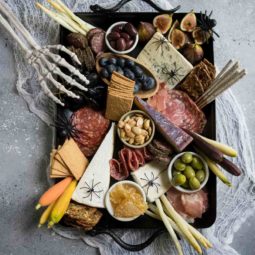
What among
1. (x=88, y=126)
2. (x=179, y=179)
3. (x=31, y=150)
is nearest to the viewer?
(x=179, y=179)

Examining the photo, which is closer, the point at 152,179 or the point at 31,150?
the point at 152,179

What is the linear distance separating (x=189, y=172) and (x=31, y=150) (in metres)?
0.64

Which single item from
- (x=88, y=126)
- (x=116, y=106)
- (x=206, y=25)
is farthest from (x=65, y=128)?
(x=206, y=25)

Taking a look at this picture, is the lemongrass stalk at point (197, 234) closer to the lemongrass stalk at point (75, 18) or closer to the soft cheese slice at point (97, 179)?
the soft cheese slice at point (97, 179)

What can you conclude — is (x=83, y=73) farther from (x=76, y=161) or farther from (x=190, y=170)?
(x=190, y=170)

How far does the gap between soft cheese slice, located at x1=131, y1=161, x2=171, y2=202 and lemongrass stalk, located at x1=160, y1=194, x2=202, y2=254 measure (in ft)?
0.11

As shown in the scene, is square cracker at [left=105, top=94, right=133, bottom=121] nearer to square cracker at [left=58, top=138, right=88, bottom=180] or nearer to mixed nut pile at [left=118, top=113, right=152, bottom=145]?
mixed nut pile at [left=118, top=113, right=152, bottom=145]

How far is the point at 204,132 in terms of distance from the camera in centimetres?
181

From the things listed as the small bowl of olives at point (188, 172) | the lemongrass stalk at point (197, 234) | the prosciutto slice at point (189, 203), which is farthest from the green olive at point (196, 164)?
the lemongrass stalk at point (197, 234)

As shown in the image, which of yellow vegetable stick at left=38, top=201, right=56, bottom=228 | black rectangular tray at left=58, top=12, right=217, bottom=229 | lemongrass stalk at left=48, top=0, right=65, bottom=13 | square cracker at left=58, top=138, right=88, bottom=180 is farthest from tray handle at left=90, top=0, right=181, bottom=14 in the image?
yellow vegetable stick at left=38, top=201, right=56, bottom=228

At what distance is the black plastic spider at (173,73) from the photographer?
179 centimetres

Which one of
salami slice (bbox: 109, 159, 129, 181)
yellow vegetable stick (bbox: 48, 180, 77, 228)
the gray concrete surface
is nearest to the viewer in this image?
yellow vegetable stick (bbox: 48, 180, 77, 228)

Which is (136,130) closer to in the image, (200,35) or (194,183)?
(194,183)

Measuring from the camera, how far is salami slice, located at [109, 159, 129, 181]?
177cm
